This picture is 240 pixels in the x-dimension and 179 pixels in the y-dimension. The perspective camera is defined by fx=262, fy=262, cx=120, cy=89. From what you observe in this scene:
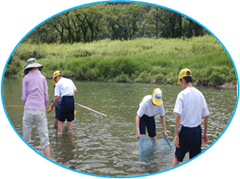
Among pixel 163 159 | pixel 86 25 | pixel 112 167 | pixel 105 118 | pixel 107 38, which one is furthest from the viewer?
pixel 105 118

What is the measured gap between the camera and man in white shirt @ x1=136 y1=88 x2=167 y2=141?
5234 millimetres

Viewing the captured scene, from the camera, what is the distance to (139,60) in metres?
11.0

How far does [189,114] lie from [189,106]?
13 centimetres

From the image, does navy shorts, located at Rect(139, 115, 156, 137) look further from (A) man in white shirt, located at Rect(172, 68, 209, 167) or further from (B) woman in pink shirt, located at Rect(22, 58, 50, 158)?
(B) woman in pink shirt, located at Rect(22, 58, 50, 158)

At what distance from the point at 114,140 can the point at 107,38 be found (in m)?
2.79

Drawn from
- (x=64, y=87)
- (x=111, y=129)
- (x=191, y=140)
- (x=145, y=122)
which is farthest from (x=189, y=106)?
(x=111, y=129)

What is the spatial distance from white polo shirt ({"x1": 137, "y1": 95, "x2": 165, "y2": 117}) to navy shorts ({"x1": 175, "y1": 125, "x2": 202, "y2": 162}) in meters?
1.24

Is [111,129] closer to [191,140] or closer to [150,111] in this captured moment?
[150,111]

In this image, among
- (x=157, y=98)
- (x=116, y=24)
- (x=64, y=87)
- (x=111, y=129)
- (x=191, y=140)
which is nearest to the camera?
(x=191, y=140)

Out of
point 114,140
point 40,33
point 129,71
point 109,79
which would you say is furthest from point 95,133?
point 109,79

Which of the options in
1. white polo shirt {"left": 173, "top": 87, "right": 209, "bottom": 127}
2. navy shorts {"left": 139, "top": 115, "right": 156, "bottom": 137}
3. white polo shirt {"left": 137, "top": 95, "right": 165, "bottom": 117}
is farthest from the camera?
navy shorts {"left": 139, "top": 115, "right": 156, "bottom": 137}

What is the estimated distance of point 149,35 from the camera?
654cm

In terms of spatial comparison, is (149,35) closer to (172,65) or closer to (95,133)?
(95,133)

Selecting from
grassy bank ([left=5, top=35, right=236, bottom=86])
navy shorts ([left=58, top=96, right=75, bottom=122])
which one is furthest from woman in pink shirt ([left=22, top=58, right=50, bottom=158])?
navy shorts ([left=58, top=96, right=75, bottom=122])
